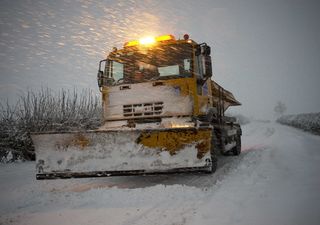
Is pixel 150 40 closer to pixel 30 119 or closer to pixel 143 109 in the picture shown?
pixel 143 109

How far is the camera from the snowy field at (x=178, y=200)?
10.4ft

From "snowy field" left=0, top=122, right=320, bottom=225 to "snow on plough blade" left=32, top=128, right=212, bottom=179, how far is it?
343 mm

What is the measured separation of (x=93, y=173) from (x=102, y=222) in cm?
163

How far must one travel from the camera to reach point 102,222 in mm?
3205

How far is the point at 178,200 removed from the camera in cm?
385

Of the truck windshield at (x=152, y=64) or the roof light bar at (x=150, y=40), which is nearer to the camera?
the truck windshield at (x=152, y=64)

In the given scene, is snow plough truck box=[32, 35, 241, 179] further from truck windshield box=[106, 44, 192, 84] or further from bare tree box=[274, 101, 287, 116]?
bare tree box=[274, 101, 287, 116]

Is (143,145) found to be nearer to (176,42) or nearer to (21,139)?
(176,42)

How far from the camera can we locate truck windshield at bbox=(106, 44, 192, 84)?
6.00 meters

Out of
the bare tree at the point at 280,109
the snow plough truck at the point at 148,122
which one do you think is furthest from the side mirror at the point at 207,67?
the bare tree at the point at 280,109

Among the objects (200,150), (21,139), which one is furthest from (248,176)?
(21,139)

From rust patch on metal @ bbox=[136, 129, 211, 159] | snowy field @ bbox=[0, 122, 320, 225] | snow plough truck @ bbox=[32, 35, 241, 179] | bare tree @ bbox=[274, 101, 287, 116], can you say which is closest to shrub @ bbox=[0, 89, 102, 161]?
snowy field @ bbox=[0, 122, 320, 225]

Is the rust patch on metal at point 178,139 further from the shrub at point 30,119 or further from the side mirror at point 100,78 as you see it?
the shrub at point 30,119

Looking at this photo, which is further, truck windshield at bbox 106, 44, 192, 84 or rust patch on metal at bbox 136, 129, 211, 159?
truck windshield at bbox 106, 44, 192, 84
